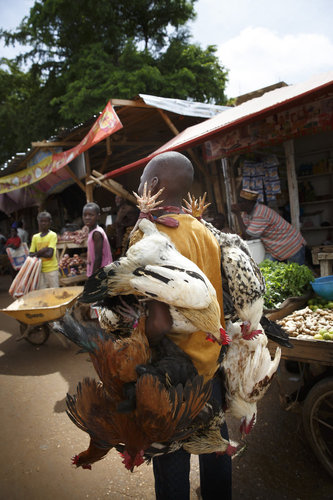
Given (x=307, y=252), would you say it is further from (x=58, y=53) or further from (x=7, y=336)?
(x=58, y=53)

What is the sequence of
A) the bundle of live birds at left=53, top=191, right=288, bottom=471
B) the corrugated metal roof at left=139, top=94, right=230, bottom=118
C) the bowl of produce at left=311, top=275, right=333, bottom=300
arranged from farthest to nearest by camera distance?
the corrugated metal roof at left=139, top=94, right=230, bottom=118 < the bowl of produce at left=311, top=275, right=333, bottom=300 < the bundle of live birds at left=53, top=191, right=288, bottom=471

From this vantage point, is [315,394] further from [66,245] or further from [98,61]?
[98,61]

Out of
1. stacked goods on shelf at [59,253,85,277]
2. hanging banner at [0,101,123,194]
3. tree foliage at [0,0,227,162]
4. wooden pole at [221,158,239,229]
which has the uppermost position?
tree foliage at [0,0,227,162]

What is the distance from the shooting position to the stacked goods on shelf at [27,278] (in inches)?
224

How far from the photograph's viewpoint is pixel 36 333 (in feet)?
18.4

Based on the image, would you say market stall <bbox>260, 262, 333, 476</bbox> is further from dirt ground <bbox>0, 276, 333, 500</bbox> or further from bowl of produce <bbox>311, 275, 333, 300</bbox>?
dirt ground <bbox>0, 276, 333, 500</bbox>

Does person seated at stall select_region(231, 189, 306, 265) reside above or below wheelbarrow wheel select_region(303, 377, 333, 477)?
above

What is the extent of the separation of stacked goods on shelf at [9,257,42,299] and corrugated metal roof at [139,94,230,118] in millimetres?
3773

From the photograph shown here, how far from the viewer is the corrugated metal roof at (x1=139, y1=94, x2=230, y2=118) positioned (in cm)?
642

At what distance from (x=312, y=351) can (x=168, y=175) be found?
171cm

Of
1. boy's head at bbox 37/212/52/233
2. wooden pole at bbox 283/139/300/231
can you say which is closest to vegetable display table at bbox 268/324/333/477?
wooden pole at bbox 283/139/300/231

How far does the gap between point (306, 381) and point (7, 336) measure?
18.0 feet

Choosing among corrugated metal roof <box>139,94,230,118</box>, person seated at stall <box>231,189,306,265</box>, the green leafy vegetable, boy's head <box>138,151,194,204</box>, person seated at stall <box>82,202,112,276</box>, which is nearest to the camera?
boy's head <box>138,151,194,204</box>

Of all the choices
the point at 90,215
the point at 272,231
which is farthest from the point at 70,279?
the point at 272,231
